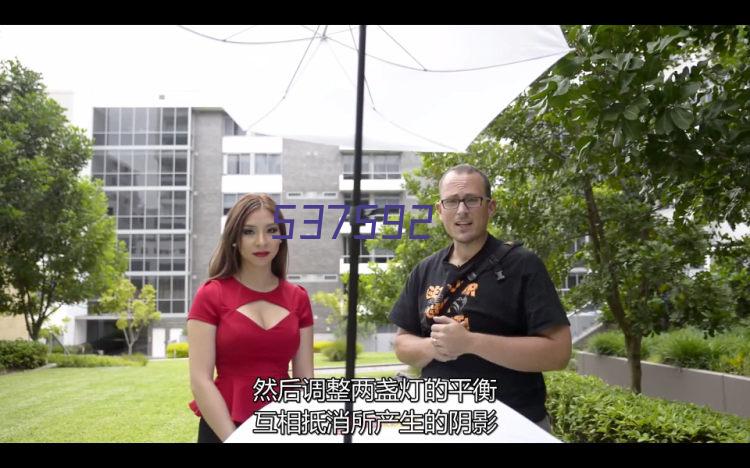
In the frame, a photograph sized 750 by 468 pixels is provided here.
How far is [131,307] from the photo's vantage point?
59.7ft

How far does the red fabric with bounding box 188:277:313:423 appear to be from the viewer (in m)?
1.54

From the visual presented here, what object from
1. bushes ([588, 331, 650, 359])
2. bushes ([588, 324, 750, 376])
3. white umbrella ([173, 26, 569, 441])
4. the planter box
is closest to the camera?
white umbrella ([173, 26, 569, 441])

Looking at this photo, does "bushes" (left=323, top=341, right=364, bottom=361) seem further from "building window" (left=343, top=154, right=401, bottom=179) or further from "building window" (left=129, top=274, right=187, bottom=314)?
"building window" (left=129, top=274, right=187, bottom=314)

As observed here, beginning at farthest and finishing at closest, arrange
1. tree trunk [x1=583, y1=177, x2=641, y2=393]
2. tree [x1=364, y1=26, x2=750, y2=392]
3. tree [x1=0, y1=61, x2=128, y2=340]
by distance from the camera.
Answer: tree [x1=0, y1=61, x2=128, y2=340], tree trunk [x1=583, y1=177, x2=641, y2=393], tree [x1=364, y1=26, x2=750, y2=392]

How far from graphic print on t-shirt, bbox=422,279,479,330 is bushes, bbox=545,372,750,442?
2.11 meters

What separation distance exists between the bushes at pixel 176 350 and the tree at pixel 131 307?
927 mm

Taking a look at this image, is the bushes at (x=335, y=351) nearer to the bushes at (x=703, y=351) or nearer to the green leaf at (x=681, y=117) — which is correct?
the bushes at (x=703, y=351)

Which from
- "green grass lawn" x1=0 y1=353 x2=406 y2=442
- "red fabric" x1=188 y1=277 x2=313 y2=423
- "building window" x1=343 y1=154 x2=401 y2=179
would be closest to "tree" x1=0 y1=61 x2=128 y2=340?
"green grass lawn" x1=0 y1=353 x2=406 y2=442

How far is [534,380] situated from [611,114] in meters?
0.93

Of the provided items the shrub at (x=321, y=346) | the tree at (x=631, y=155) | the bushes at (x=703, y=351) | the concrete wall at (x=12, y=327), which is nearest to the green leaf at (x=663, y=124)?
the tree at (x=631, y=155)

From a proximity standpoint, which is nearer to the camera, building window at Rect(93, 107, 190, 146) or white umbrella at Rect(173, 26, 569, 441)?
white umbrella at Rect(173, 26, 569, 441)

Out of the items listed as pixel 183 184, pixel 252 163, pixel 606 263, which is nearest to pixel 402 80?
pixel 606 263

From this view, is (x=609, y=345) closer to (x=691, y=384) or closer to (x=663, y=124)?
(x=691, y=384)
